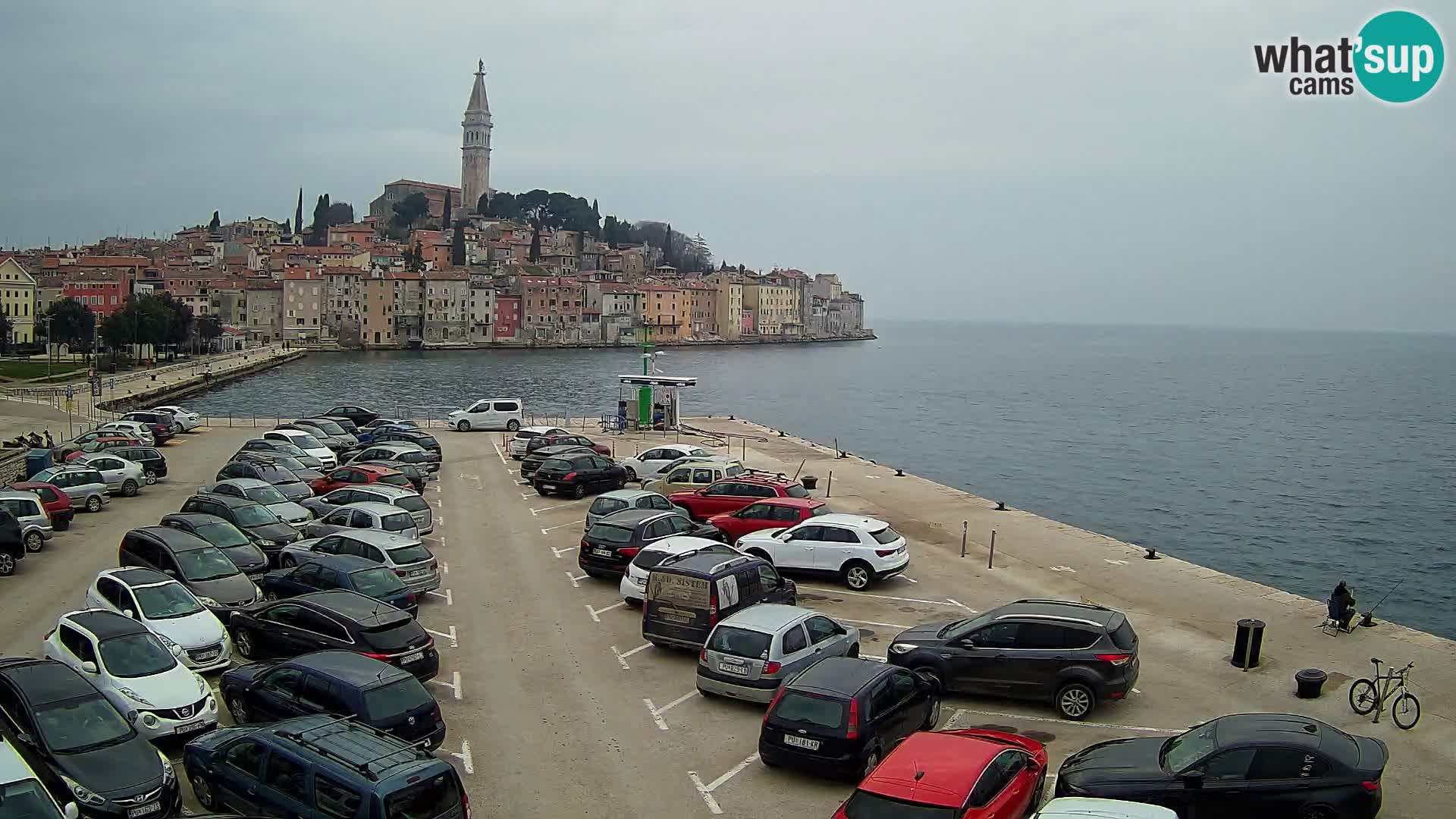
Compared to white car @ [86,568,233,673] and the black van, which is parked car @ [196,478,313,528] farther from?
the black van

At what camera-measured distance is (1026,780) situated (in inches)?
338

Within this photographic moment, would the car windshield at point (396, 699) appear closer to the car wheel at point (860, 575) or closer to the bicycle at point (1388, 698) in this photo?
the car wheel at point (860, 575)

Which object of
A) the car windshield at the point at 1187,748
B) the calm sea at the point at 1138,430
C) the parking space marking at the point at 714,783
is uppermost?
the car windshield at the point at 1187,748

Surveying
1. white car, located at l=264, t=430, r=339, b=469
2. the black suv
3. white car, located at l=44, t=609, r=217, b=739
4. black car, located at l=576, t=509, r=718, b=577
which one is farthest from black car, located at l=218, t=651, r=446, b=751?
white car, located at l=264, t=430, r=339, b=469

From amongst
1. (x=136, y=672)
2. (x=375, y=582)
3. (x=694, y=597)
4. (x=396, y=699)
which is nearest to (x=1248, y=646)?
(x=694, y=597)

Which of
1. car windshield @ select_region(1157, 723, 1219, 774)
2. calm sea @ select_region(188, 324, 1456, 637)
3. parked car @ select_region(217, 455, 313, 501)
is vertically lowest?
calm sea @ select_region(188, 324, 1456, 637)

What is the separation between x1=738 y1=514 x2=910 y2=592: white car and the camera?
1747 cm

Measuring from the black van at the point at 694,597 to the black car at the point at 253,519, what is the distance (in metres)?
7.67

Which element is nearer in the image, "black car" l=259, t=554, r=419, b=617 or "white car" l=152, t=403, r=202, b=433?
"black car" l=259, t=554, r=419, b=617

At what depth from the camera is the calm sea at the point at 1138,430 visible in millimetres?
38250

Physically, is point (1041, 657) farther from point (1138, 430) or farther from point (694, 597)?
point (1138, 430)

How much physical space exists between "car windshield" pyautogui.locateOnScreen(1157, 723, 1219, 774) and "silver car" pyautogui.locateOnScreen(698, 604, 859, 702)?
3.86 m

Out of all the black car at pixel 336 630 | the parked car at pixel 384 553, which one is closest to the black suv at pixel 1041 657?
the black car at pixel 336 630

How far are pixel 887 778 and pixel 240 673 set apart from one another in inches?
257
